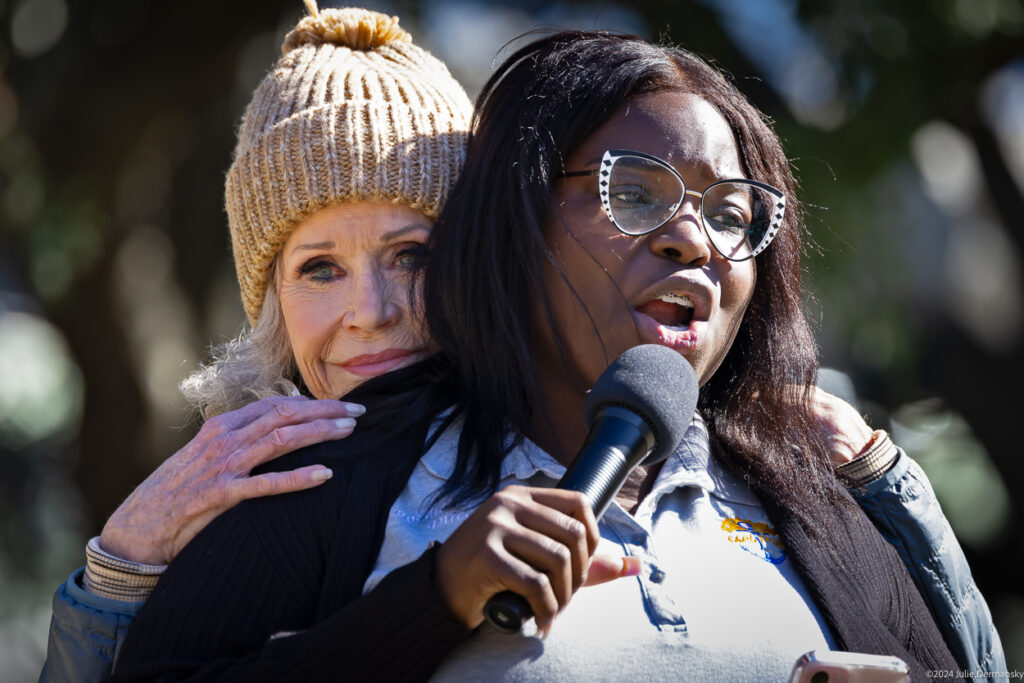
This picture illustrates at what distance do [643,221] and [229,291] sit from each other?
5821 mm

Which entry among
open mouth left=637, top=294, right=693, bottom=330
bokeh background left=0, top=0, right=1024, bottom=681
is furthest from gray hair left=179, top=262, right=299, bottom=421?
bokeh background left=0, top=0, right=1024, bottom=681

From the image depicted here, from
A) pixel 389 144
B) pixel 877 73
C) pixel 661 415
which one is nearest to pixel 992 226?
pixel 877 73

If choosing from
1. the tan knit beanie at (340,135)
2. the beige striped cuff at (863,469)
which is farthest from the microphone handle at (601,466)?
the tan knit beanie at (340,135)

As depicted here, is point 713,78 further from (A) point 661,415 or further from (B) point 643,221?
(A) point 661,415

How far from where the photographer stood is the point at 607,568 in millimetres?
1686

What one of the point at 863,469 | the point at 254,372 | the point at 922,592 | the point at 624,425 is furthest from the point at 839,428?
the point at 254,372

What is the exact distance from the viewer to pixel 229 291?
765cm

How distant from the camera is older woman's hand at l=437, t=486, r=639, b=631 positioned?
1604 mm

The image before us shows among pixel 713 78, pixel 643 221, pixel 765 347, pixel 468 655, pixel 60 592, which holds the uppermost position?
pixel 713 78

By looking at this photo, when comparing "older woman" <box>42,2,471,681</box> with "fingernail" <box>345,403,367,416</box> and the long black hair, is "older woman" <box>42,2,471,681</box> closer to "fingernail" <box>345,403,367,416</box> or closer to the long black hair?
"fingernail" <box>345,403,367,416</box>

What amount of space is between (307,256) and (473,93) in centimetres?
353

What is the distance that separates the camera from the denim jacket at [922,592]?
2326 mm

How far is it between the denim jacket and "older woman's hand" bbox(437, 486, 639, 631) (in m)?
0.96

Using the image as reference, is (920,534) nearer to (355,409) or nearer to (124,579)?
(355,409)
